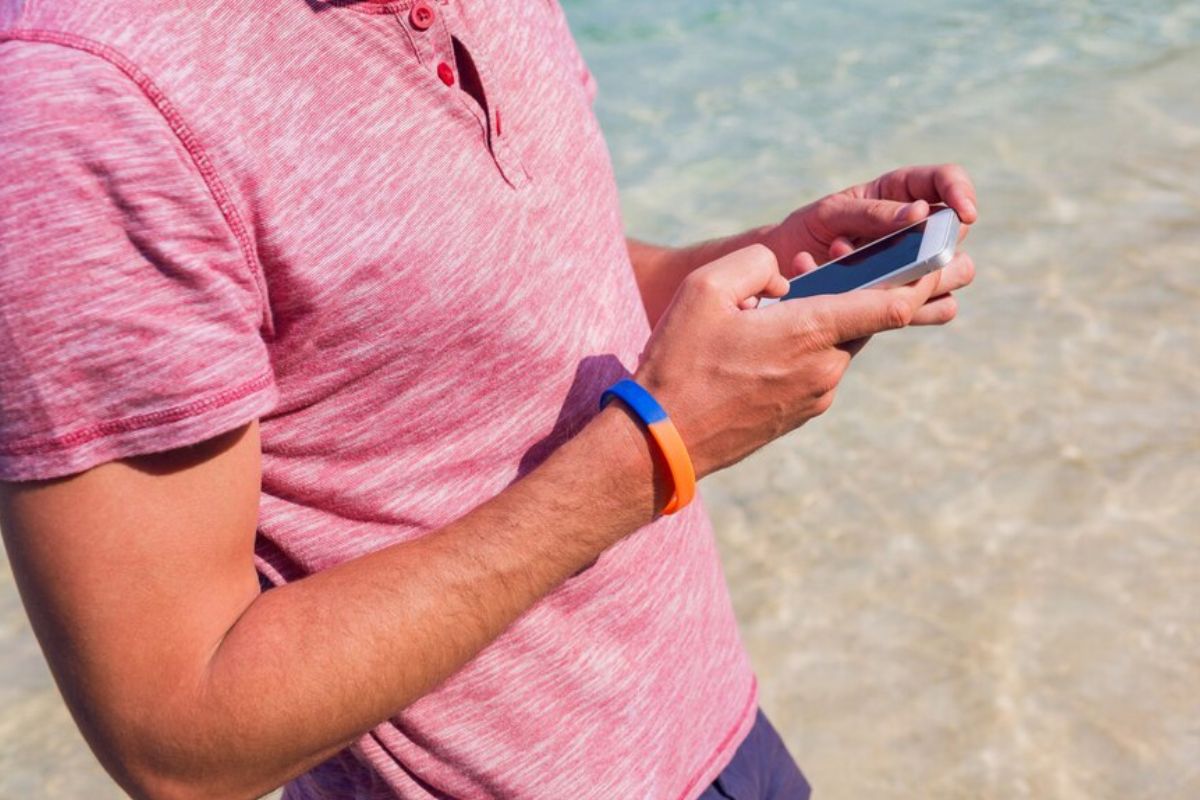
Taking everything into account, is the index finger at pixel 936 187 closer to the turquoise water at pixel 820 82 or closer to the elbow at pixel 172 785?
the elbow at pixel 172 785

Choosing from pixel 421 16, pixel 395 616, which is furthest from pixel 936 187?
pixel 395 616

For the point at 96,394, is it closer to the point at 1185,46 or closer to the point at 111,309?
the point at 111,309

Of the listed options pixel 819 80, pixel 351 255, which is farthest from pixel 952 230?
pixel 819 80

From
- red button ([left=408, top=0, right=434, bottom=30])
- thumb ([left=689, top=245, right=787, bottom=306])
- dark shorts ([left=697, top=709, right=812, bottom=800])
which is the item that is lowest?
dark shorts ([left=697, top=709, right=812, bottom=800])

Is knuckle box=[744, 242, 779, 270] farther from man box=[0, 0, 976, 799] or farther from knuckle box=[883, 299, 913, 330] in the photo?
knuckle box=[883, 299, 913, 330]

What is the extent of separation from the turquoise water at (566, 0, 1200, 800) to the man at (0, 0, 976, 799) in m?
1.94

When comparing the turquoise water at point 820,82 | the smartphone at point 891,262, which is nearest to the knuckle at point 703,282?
the smartphone at point 891,262

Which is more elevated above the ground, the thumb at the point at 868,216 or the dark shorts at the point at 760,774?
the thumb at the point at 868,216

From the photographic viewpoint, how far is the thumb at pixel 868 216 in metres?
1.63

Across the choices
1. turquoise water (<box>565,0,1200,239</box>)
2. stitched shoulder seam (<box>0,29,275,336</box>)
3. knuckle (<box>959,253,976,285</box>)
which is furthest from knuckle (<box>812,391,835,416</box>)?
turquoise water (<box>565,0,1200,239</box>)

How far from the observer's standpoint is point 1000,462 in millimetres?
4172

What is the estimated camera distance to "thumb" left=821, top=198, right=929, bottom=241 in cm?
163

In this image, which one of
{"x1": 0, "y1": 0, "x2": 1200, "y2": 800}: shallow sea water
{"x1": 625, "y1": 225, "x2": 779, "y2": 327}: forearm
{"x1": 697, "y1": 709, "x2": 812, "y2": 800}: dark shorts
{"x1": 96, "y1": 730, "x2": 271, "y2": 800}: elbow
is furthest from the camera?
{"x1": 0, "y1": 0, "x2": 1200, "y2": 800}: shallow sea water

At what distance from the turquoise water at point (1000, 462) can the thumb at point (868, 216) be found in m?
1.98
